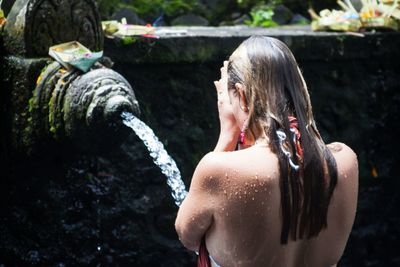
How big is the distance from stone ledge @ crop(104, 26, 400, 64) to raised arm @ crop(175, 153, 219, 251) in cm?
211

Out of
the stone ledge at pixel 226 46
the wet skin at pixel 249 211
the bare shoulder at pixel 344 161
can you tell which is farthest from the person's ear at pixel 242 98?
the stone ledge at pixel 226 46

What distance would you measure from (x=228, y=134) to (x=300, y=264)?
47cm

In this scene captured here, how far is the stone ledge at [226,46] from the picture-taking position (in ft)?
14.1

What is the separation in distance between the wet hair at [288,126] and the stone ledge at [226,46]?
2084 millimetres

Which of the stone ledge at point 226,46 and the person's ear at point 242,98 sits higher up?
the person's ear at point 242,98

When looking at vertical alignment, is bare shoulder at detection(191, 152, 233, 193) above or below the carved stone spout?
above

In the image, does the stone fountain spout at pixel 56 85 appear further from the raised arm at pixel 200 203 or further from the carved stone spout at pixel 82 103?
the raised arm at pixel 200 203

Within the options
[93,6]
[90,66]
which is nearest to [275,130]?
[90,66]

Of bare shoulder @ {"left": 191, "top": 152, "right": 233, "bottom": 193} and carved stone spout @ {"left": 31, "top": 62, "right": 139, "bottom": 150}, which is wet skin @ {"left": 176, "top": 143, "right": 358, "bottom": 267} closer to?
bare shoulder @ {"left": 191, "top": 152, "right": 233, "bottom": 193}

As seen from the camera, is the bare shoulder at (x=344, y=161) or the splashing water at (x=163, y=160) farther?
the splashing water at (x=163, y=160)

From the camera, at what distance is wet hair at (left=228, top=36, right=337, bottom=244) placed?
86.3 inches

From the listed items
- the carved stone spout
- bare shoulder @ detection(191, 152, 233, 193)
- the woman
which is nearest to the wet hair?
the woman

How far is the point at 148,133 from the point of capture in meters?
3.49

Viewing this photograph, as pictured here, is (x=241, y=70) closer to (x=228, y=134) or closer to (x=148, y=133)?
(x=228, y=134)
